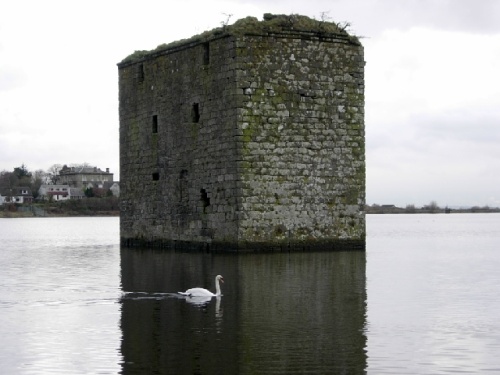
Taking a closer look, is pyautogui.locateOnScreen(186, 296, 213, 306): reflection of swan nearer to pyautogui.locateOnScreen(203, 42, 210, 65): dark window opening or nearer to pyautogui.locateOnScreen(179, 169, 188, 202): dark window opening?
pyautogui.locateOnScreen(203, 42, 210, 65): dark window opening

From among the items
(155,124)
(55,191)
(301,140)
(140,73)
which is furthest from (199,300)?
(55,191)

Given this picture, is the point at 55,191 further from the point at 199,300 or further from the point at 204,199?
the point at 199,300

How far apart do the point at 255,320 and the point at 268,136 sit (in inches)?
499

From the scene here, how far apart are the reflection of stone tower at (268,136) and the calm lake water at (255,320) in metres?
3.13

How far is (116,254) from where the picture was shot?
93.9 ft

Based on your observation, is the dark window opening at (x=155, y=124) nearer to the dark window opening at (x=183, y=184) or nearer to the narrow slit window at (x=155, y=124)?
the narrow slit window at (x=155, y=124)

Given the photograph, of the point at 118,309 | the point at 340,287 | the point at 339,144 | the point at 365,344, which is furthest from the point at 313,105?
the point at 365,344

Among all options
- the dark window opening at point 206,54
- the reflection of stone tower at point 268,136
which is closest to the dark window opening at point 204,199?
the reflection of stone tower at point 268,136

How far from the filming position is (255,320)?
12.9m

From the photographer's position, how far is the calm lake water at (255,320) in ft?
33.4

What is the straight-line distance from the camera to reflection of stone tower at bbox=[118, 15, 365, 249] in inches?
985

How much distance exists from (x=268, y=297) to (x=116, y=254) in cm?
1379

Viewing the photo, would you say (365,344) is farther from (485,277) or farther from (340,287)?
(485,277)

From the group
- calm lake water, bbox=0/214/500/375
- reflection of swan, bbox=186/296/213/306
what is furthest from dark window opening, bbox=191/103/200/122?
reflection of swan, bbox=186/296/213/306
